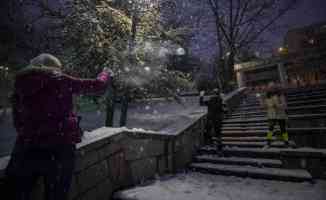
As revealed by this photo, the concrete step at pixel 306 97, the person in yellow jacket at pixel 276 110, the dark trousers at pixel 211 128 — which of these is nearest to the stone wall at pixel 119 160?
the dark trousers at pixel 211 128

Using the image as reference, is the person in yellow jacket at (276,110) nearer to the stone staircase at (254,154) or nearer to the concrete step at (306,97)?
the stone staircase at (254,154)

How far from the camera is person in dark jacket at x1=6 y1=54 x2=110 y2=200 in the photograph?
1.81 m

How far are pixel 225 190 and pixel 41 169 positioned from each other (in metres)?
3.13

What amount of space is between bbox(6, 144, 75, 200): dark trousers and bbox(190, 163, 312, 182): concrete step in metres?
3.80

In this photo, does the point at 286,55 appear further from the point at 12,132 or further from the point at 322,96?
the point at 12,132

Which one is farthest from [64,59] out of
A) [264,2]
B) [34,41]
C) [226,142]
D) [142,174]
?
[264,2]

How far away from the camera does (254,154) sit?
5.43m

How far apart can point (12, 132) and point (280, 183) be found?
10322 millimetres

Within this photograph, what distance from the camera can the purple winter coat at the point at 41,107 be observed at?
1.81 m

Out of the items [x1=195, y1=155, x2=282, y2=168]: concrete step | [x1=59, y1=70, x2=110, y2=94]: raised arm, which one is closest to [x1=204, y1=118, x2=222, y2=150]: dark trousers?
[x1=195, y1=155, x2=282, y2=168]: concrete step

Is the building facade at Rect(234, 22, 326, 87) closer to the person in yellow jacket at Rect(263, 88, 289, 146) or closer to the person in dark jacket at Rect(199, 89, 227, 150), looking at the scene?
the person in yellow jacket at Rect(263, 88, 289, 146)

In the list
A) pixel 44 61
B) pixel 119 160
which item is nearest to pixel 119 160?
pixel 119 160

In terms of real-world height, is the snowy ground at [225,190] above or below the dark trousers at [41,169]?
below

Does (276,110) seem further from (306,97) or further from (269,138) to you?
(306,97)
